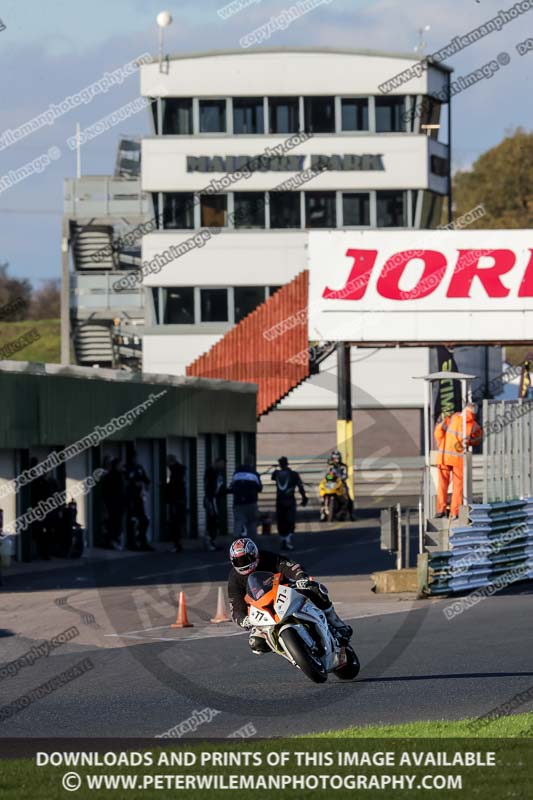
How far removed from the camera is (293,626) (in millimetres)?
12789

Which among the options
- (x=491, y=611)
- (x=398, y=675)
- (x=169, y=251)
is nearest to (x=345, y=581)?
(x=491, y=611)

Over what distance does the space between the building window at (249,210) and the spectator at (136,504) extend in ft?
105

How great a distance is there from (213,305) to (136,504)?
32.9 meters

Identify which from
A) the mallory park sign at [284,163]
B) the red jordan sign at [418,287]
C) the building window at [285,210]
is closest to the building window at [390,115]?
the mallory park sign at [284,163]

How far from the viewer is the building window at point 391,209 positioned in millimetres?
61625

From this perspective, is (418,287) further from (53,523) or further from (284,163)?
(284,163)

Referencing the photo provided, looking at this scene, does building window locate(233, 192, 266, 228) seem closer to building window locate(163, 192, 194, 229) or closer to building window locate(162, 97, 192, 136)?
building window locate(163, 192, 194, 229)

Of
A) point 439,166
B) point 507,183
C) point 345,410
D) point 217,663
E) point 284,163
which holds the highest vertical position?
point 507,183

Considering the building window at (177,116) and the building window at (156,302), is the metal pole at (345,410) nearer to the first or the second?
the building window at (156,302)

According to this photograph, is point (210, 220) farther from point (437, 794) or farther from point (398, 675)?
point (437, 794)

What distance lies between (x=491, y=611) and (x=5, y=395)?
1043cm

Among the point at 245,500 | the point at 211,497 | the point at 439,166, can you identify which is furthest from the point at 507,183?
the point at 245,500

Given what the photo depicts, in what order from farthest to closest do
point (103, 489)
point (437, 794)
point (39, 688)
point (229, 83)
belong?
point (229, 83) → point (103, 489) → point (39, 688) → point (437, 794)

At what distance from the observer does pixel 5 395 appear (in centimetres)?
2616
